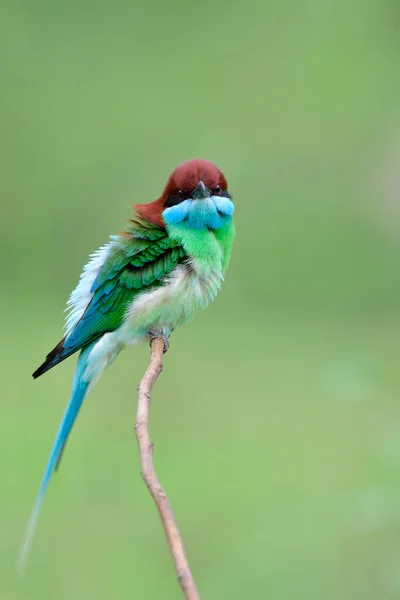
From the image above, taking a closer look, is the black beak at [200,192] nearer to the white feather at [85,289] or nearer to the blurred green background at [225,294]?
the white feather at [85,289]

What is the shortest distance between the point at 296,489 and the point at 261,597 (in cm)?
63

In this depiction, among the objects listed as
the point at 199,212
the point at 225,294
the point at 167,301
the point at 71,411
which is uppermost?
the point at 225,294

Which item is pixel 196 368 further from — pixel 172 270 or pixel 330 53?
pixel 172 270

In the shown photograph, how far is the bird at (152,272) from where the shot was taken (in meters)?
1.85

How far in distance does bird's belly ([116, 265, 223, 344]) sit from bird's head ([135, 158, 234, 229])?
85mm

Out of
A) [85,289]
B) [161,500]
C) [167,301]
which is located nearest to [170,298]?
[167,301]

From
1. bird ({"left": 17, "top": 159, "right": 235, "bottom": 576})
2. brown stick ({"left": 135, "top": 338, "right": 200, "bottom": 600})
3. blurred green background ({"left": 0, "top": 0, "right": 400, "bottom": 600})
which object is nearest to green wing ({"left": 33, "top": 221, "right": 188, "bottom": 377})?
bird ({"left": 17, "top": 159, "right": 235, "bottom": 576})

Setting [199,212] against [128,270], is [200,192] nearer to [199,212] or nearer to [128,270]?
[199,212]

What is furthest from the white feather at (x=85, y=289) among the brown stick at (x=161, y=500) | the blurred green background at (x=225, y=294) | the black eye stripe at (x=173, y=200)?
the brown stick at (x=161, y=500)

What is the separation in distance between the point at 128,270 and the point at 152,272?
0.04 metres

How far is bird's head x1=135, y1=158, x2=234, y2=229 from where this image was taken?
1.83m

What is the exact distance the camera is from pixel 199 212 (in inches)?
73.1

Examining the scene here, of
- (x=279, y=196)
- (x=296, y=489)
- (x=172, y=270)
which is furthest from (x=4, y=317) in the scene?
(x=172, y=270)

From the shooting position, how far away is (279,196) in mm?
4910
